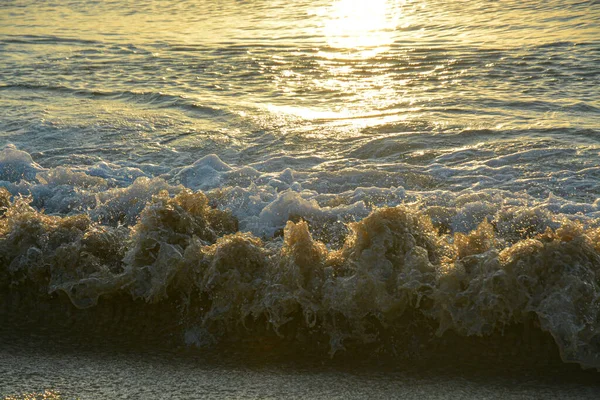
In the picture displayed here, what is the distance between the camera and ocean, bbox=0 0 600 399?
3.64 meters

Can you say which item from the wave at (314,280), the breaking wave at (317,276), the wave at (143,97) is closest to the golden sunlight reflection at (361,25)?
the wave at (143,97)

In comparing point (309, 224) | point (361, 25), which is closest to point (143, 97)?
point (309, 224)

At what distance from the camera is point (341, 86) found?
970cm

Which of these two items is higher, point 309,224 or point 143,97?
point 309,224

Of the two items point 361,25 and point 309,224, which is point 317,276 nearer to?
point 309,224

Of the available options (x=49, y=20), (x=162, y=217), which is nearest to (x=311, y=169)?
(x=162, y=217)

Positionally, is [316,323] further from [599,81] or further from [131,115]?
[599,81]

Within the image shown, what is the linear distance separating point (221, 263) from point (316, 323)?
742mm

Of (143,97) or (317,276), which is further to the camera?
(143,97)

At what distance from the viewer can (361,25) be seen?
569 inches

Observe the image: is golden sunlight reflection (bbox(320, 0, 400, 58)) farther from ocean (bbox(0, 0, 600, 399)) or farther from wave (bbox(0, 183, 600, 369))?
wave (bbox(0, 183, 600, 369))

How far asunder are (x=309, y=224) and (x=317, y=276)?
1.16 meters

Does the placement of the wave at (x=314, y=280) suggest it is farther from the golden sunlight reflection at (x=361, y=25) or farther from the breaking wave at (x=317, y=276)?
the golden sunlight reflection at (x=361, y=25)

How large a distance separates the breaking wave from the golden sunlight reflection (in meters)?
7.29
